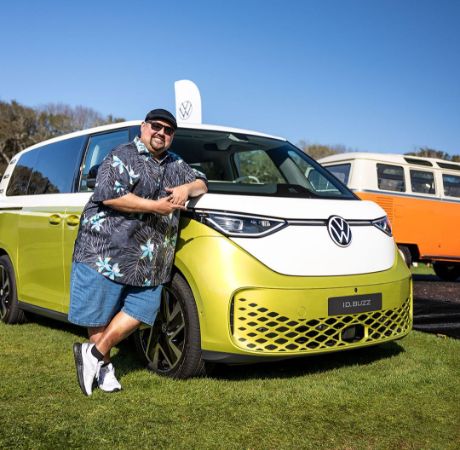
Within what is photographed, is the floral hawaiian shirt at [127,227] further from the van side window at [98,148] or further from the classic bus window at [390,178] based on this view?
the classic bus window at [390,178]

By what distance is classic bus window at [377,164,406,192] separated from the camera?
11664 millimetres

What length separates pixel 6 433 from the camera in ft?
9.77

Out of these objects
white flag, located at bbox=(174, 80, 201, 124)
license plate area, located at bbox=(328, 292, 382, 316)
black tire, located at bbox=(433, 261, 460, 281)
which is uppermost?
white flag, located at bbox=(174, 80, 201, 124)

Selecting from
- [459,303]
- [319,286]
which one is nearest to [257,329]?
[319,286]

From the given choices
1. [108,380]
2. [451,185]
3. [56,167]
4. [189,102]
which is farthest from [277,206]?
[451,185]

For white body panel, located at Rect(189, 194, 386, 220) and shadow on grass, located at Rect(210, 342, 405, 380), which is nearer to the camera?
white body panel, located at Rect(189, 194, 386, 220)

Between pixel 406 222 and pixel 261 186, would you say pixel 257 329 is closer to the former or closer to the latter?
pixel 261 186

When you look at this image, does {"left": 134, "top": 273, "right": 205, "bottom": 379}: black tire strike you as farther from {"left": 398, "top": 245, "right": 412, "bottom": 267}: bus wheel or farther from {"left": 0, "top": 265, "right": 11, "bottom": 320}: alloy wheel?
{"left": 398, "top": 245, "right": 412, "bottom": 267}: bus wheel

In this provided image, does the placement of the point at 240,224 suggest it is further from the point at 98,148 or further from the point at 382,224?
the point at 98,148

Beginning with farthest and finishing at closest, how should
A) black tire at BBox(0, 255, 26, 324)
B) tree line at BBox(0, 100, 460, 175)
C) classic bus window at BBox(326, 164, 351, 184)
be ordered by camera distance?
tree line at BBox(0, 100, 460, 175) → classic bus window at BBox(326, 164, 351, 184) → black tire at BBox(0, 255, 26, 324)

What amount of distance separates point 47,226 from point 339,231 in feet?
7.96

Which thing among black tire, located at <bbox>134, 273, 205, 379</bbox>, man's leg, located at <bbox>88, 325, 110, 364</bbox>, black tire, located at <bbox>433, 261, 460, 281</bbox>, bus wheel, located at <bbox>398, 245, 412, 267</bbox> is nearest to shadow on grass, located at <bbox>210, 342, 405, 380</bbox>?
black tire, located at <bbox>134, 273, 205, 379</bbox>

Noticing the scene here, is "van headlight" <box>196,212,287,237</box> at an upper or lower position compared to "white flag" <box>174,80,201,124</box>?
lower

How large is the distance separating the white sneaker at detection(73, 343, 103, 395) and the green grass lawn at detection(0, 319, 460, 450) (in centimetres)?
8
